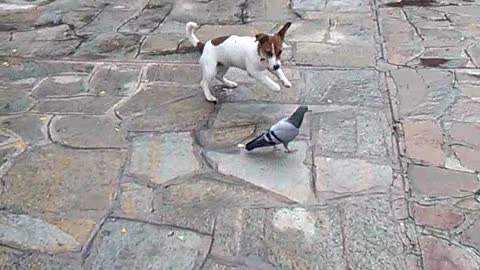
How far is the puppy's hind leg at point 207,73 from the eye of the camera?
3.28 metres

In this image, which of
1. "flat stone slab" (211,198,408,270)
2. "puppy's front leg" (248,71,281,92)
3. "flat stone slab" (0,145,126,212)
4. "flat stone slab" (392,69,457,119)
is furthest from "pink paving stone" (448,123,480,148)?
"flat stone slab" (0,145,126,212)

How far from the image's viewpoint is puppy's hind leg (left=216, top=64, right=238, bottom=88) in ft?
11.1

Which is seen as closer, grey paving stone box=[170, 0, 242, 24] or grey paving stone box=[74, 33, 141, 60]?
grey paving stone box=[74, 33, 141, 60]

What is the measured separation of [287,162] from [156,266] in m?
0.89

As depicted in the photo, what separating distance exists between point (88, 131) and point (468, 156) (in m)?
1.95

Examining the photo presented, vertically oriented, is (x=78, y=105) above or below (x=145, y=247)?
below

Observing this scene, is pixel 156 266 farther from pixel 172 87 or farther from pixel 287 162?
pixel 172 87

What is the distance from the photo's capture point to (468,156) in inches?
113

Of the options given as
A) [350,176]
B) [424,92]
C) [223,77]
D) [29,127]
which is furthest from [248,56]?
[29,127]

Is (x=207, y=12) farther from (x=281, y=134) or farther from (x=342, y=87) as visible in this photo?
(x=281, y=134)

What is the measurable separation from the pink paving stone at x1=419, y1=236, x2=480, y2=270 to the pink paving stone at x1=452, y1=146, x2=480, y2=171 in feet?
2.03

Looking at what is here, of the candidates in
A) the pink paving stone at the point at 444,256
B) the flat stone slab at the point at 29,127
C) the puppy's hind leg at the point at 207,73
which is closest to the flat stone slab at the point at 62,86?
the flat stone slab at the point at 29,127

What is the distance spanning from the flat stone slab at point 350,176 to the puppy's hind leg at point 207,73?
2.73 feet

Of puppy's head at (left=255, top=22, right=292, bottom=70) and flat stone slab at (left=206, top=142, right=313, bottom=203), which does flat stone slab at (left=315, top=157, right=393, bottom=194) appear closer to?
flat stone slab at (left=206, top=142, right=313, bottom=203)
